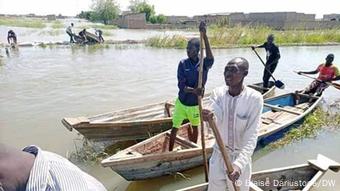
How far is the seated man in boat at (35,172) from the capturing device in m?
0.95

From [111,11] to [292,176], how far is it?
62042 millimetres

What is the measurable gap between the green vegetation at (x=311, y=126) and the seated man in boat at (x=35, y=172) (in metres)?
5.03

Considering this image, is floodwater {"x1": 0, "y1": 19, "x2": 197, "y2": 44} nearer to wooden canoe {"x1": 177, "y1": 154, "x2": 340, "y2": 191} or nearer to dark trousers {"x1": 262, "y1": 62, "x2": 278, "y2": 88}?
dark trousers {"x1": 262, "y1": 62, "x2": 278, "y2": 88}

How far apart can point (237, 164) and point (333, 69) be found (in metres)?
6.16

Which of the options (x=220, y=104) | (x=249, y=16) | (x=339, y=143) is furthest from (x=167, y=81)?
(x=249, y=16)

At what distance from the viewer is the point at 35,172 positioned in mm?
977

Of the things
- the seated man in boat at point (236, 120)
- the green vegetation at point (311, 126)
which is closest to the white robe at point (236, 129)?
the seated man in boat at point (236, 120)

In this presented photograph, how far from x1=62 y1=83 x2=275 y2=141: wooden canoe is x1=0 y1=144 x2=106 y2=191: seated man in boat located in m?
3.84

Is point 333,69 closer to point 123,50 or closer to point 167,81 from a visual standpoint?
point 167,81

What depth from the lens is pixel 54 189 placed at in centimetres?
98

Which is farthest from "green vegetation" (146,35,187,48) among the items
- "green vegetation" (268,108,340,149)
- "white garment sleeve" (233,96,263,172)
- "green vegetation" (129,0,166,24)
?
"green vegetation" (129,0,166,24)

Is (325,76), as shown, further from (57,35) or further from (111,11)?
(111,11)

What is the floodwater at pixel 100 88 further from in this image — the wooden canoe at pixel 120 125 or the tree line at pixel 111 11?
the tree line at pixel 111 11

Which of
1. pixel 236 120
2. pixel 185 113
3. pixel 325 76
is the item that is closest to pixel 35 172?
pixel 236 120
